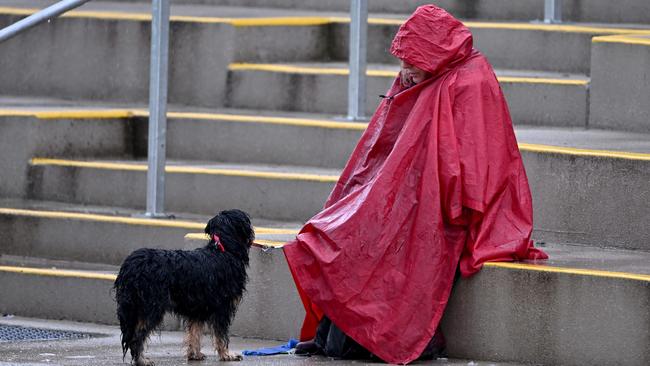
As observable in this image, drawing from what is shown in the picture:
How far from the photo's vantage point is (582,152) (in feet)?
25.3

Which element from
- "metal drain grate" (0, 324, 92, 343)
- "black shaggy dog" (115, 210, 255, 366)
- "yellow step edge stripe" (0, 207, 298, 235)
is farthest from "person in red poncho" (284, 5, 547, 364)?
"metal drain grate" (0, 324, 92, 343)

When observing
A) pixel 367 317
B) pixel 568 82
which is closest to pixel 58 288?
pixel 367 317

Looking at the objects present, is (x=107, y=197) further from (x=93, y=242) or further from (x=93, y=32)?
(x=93, y=32)

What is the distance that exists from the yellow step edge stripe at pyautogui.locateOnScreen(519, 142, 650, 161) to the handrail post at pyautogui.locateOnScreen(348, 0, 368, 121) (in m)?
1.82

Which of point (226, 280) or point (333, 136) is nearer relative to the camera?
point (226, 280)

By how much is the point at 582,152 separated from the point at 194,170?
8.73 ft

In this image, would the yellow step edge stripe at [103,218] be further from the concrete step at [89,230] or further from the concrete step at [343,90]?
the concrete step at [343,90]

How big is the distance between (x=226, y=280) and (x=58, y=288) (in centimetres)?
215

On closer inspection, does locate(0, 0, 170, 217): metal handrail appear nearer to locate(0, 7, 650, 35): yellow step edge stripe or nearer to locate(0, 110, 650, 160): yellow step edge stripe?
locate(0, 110, 650, 160): yellow step edge stripe

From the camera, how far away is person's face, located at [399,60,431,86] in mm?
6992

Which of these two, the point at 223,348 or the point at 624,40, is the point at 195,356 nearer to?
the point at 223,348

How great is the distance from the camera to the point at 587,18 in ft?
36.2

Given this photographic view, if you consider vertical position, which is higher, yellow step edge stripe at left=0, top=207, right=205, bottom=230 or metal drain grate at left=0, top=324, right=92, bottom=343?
yellow step edge stripe at left=0, top=207, right=205, bottom=230

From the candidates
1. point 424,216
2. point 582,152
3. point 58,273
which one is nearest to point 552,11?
point 582,152
